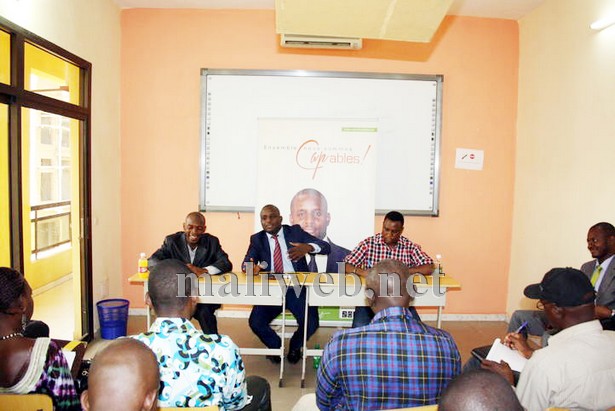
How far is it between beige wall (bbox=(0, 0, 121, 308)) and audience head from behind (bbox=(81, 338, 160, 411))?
11.0ft

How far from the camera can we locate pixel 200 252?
4047 millimetres

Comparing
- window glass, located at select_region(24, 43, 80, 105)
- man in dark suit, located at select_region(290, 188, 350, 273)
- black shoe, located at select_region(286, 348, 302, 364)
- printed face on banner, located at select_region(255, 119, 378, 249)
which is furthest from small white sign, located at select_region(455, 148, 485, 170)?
window glass, located at select_region(24, 43, 80, 105)

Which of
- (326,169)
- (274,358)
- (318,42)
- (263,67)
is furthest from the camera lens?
(263,67)

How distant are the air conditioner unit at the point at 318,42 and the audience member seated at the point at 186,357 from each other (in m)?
3.55

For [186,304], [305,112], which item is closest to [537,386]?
[186,304]

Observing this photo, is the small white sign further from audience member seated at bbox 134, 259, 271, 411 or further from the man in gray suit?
audience member seated at bbox 134, 259, 271, 411

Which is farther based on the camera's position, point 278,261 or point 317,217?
point 317,217

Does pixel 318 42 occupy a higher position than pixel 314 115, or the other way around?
pixel 318 42

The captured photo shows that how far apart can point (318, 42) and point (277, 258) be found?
2.27 metres

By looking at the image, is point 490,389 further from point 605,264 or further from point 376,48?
point 376,48

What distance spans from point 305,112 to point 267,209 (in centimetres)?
143

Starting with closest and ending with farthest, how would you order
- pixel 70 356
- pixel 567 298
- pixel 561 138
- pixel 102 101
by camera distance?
pixel 567 298 < pixel 70 356 < pixel 561 138 < pixel 102 101

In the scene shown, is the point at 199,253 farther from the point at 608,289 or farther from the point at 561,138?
the point at 561,138

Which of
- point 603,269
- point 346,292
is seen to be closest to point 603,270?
point 603,269
